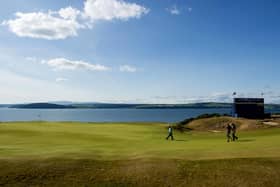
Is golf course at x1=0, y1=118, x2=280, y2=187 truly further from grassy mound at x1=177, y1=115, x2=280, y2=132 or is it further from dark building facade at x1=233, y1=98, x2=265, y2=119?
dark building facade at x1=233, y1=98, x2=265, y2=119


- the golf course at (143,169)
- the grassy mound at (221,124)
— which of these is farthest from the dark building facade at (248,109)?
the golf course at (143,169)

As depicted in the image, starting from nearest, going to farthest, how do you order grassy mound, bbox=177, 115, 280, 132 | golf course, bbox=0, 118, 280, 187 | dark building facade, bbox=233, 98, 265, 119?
1. golf course, bbox=0, 118, 280, 187
2. grassy mound, bbox=177, 115, 280, 132
3. dark building facade, bbox=233, 98, 265, 119

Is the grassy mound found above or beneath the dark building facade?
beneath

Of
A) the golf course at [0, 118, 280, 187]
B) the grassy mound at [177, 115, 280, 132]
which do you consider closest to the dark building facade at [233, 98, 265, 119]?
→ the grassy mound at [177, 115, 280, 132]

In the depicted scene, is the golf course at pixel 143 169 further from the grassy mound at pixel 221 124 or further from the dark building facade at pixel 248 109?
the dark building facade at pixel 248 109

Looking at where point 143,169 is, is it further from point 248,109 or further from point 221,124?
point 248,109

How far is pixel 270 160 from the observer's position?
71.7ft

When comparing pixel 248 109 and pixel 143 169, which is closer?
pixel 143 169

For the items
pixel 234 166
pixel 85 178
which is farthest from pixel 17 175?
pixel 234 166

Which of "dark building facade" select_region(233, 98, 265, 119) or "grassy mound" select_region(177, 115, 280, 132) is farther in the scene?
"dark building facade" select_region(233, 98, 265, 119)

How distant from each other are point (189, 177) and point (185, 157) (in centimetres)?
371

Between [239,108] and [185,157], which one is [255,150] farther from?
[239,108]

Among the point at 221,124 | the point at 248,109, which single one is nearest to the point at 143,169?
the point at 221,124

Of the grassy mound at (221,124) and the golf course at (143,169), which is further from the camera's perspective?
the grassy mound at (221,124)
